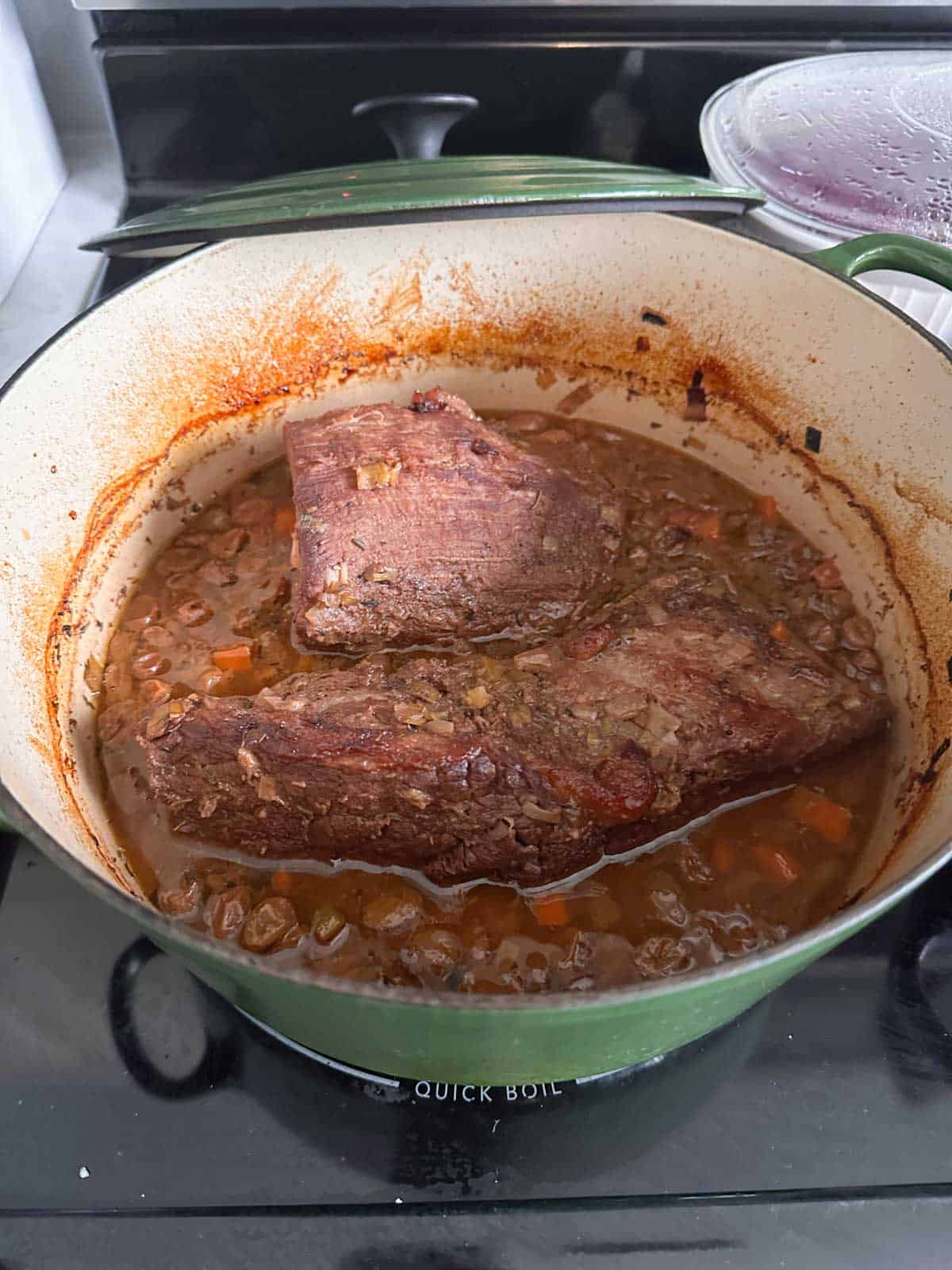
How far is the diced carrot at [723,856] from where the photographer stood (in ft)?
5.26

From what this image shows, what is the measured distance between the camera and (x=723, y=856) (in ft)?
5.31

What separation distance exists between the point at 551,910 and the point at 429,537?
2.55 feet

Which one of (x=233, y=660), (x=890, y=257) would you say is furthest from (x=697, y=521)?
(x=233, y=660)

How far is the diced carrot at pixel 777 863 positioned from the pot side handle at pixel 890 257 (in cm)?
107

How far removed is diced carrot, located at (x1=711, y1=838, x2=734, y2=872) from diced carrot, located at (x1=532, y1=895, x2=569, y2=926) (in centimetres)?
28

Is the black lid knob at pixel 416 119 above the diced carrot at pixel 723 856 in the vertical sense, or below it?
above

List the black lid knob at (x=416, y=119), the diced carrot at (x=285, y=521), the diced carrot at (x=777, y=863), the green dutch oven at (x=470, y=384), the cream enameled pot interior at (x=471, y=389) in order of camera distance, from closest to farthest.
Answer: the green dutch oven at (x=470, y=384)
the diced carrot at (x=777, y=863)
the cream enameled pot interior at (x=471, y=389)
the black lid knob at (x=416, y=119)
the diced carrot at (x=285, y=521)

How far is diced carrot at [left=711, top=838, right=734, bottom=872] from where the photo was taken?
1604 mm

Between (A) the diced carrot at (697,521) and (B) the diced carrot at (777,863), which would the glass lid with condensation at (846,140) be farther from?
(B) the diced carrot at (777,863)

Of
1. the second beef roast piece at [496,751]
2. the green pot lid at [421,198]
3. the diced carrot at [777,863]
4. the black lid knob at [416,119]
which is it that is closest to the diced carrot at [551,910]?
the second beef roast piece at [496,751]

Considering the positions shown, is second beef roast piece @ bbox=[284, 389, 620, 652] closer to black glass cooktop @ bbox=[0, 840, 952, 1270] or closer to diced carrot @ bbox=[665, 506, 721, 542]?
diced carrot @ bbox=[665, 506, 721, 542]

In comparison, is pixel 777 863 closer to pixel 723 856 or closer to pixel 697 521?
pixel 723 856

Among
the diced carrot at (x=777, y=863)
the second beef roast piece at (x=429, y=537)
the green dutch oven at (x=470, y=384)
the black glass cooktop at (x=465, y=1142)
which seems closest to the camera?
the black glass cooktop at (x=465, y=1142)

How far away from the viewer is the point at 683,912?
1.55 m
